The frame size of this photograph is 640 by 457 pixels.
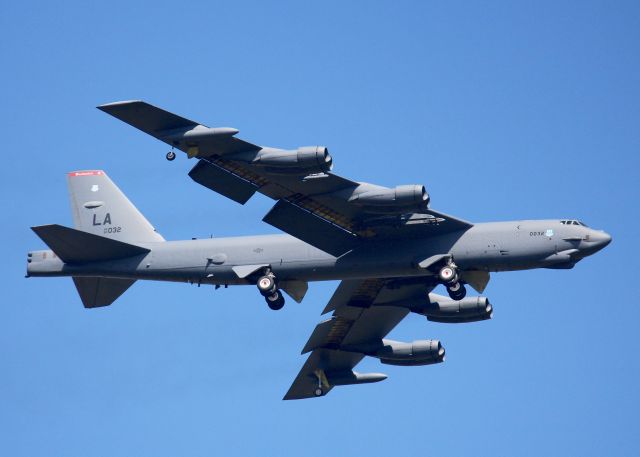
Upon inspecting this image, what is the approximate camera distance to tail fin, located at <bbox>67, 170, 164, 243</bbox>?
5353 cm

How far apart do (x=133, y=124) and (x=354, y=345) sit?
52.9 feet

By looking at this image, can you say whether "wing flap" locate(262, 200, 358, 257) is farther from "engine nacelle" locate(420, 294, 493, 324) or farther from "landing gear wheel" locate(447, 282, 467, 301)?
"engine nacelle" locate(420, 294, 493, 324)

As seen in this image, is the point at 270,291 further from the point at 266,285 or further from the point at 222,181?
the point at 222,181

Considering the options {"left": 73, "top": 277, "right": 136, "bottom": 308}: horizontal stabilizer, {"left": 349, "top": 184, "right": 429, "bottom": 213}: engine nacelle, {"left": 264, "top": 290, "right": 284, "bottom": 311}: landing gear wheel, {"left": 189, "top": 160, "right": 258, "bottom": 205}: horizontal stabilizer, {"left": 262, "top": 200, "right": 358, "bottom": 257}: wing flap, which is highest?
{"left": 349, "top": 184, "right": 429, "bottom": 213}: engine nacelle

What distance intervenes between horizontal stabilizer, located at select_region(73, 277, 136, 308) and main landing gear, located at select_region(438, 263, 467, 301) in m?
12.2

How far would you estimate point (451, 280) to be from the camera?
48.2m

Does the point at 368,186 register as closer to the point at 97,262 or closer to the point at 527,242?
the point at 527,242

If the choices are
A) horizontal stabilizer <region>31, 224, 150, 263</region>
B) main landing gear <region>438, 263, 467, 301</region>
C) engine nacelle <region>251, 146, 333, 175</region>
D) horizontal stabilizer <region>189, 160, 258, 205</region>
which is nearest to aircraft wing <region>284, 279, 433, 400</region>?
main landing gear <region>438, 263, 467, 301</region>

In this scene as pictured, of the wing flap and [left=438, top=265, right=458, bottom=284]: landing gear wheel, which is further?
the wing flap

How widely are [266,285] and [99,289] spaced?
7.23 metres

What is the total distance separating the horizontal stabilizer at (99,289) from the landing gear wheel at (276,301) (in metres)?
5.83

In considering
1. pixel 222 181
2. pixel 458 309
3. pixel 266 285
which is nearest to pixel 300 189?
pixel 222 181

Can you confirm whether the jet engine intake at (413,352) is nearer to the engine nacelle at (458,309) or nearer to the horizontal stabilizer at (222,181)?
Result: the engine nacelle at (458,309)

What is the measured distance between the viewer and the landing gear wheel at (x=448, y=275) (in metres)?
48.1
